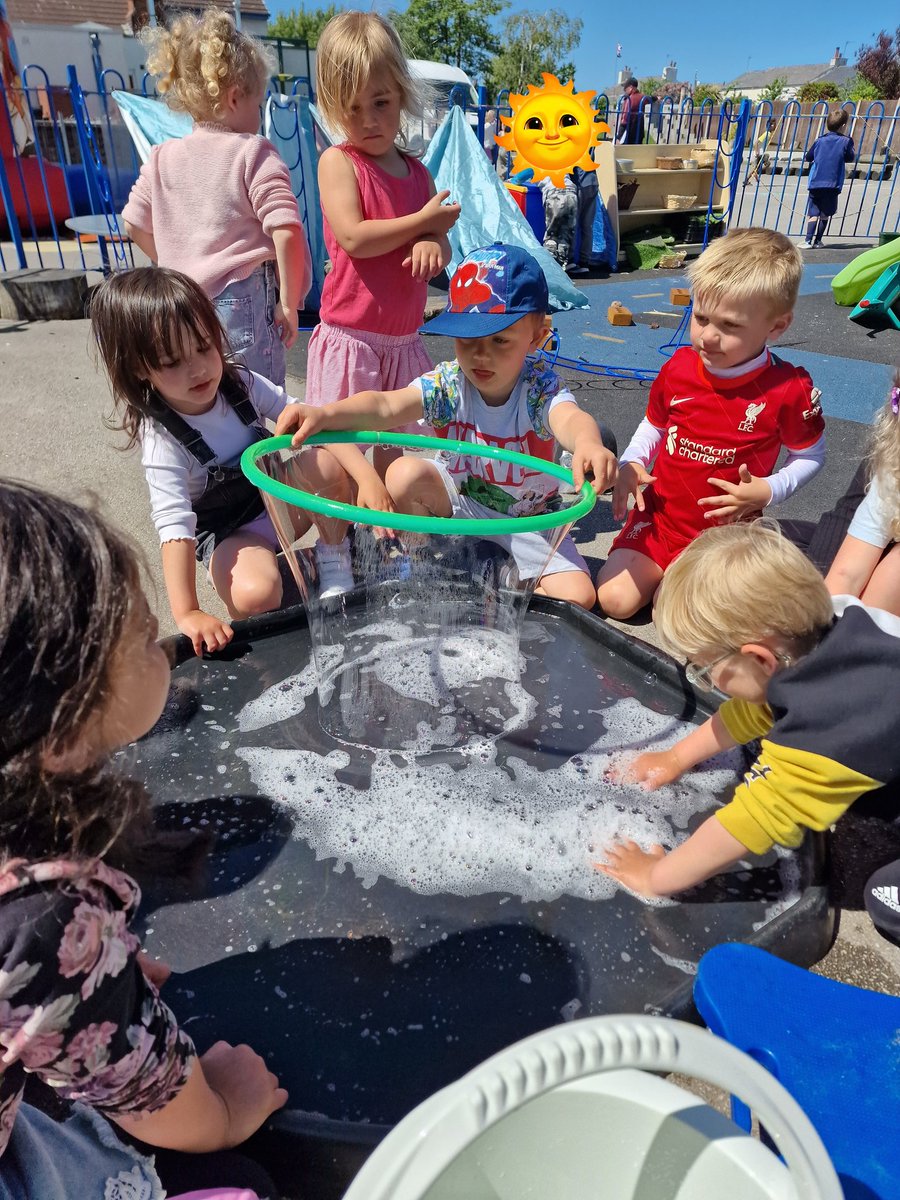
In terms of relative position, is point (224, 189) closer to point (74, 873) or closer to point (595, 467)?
point (595, 467)

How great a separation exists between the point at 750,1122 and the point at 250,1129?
0.64 metres

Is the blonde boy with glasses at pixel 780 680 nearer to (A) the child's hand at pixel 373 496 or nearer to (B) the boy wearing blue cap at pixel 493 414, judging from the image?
(B) the boy wearing blue cap at pixel 493 414

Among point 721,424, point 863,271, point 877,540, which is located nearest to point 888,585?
point 877,540

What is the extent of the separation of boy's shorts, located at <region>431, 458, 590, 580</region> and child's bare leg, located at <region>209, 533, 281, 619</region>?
56 centimetres

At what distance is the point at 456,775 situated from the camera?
71.3 inches

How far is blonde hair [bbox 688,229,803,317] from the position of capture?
216cm

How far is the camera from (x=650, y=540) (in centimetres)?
249

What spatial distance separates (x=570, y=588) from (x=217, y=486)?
3.49ft

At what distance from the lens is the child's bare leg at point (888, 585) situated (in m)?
2.00

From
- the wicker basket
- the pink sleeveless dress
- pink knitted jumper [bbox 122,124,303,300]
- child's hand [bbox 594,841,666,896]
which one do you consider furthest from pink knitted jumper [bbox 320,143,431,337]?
the wicker basket

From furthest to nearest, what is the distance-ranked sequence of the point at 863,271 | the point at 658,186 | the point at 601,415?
the point at 658,186 → the point at 863,271 → the point at 601,415

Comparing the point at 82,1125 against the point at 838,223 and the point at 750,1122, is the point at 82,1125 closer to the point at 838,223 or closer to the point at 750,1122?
the point at 750,1122

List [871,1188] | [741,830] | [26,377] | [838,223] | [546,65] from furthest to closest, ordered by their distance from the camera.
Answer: [546,65] < [838,223] < [26,377] < [741,830] < [871,1188]

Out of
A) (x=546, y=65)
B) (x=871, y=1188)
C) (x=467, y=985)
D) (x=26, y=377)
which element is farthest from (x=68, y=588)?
(x=546, y=65)
